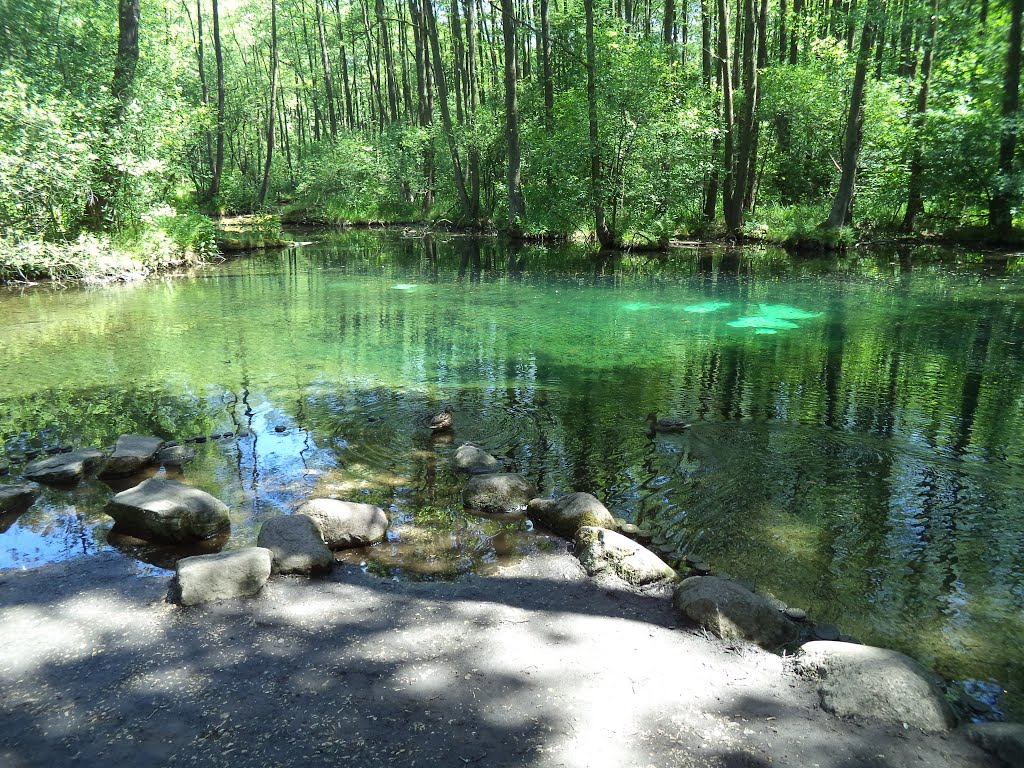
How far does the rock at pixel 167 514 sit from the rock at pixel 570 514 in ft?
7.63

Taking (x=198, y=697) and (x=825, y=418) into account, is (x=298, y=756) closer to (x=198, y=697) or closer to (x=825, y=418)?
(x=198, y=697)

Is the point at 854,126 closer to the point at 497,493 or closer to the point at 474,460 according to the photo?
the point at 474,460

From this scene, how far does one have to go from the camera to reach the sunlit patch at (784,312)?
41.4ft

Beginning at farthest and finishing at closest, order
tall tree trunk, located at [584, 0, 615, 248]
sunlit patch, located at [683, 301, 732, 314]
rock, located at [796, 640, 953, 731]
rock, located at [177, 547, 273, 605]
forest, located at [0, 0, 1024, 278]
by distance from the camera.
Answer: tall tree trunk, located at [584, 0, 615, 248] → forest, located at [0, 0, 1024, 278] → sunlit patch, located at [683, 301, 732, 314] → rock, located at [177, 547, 273, 605] → rock, located at [796, 640, 953, 731]

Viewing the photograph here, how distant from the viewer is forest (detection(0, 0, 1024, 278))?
16.3m

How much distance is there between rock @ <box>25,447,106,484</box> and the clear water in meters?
0.26

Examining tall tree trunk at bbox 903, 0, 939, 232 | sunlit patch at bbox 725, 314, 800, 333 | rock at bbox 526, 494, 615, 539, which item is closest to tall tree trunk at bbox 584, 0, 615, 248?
tall tree trunk at bbox 903, 0, 939, 232

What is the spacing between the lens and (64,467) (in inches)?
228

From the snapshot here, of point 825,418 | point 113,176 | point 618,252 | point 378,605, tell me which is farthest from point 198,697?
point 618,252

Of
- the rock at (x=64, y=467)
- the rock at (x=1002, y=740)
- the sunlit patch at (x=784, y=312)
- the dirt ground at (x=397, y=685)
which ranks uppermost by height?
the sunlit patch at (x=784, y=312)

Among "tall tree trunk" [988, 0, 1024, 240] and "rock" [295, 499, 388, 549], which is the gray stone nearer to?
"rock" [295, 499, 388, 549]

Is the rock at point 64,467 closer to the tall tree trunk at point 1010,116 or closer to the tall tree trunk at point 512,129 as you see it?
the tall tree trunk at point 512,129

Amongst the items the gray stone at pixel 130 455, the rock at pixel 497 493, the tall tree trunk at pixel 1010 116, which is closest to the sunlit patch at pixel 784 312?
the rock at pixel 497 493

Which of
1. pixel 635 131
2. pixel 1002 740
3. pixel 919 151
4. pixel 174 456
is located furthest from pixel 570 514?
pixel 919 151
